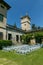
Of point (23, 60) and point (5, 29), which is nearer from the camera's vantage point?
point (23, 60)

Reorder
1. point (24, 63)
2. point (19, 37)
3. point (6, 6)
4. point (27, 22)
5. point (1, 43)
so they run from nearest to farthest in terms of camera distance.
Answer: point (24, 63) < point (1, 43) < point (6, 6) < point (19, 37) < point (27, 22)

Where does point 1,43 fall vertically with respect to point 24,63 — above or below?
above

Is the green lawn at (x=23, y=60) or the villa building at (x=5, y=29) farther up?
the villa building at (x=5, y=29)

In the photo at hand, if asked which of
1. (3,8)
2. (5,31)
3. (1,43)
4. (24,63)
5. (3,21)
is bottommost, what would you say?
(24,63)

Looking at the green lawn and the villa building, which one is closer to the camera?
the green lawn

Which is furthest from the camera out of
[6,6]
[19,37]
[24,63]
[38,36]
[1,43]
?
[19,37]

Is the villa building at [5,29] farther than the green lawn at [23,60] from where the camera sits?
Yes

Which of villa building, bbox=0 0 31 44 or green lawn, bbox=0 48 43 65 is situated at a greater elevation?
villa building, bbox=0 0 31 44

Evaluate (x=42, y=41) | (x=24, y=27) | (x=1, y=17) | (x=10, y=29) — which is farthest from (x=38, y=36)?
(x=24, y=27)

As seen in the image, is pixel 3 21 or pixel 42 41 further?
pixel 42 41

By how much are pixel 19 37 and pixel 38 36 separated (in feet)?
25.0

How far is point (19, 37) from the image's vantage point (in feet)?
107

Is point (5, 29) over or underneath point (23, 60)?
over

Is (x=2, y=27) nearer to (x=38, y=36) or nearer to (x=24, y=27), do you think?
(x=38, y=36)
